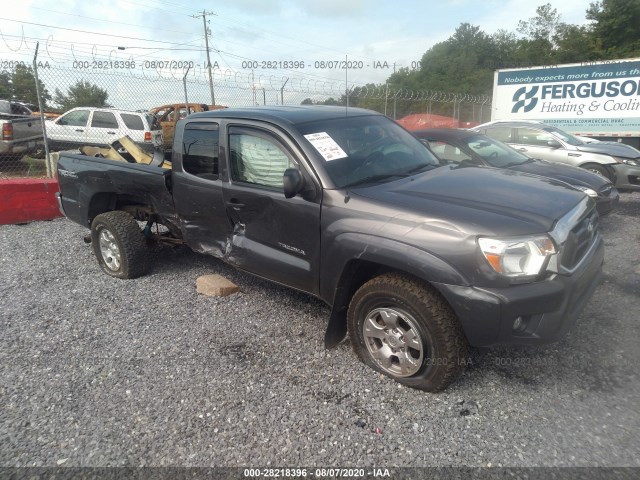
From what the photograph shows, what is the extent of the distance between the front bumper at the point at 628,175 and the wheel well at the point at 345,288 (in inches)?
310

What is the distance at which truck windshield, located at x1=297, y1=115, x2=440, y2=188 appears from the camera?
10.5 feet

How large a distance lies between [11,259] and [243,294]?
3.26 m

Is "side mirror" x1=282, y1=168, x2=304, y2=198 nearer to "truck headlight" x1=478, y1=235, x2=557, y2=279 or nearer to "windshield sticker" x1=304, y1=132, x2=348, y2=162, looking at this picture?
"windshield sticker" x1=304, y1=132, x2=348, y2=162

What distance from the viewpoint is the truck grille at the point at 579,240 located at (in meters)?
2.61

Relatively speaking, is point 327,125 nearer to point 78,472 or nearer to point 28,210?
point 78,472

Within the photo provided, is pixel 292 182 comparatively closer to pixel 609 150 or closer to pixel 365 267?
pixel 365 267

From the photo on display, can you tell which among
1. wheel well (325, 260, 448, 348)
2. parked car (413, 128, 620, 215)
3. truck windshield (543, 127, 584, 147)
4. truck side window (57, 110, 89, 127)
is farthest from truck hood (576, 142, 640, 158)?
truck side window (57, 110, 89, 127)

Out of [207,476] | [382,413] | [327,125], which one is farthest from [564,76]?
[207,476]

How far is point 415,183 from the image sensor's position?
3.14 metres

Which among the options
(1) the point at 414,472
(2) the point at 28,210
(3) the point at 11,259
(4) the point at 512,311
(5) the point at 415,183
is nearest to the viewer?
(1) the point at 414,472

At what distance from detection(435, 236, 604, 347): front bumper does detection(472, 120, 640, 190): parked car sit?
22.9 ft

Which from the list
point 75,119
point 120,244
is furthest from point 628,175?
point 75,119

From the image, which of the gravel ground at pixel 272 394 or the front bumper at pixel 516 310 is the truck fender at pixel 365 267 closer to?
the front bumper at pixel 516 310

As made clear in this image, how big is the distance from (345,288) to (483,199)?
42.0 inches
